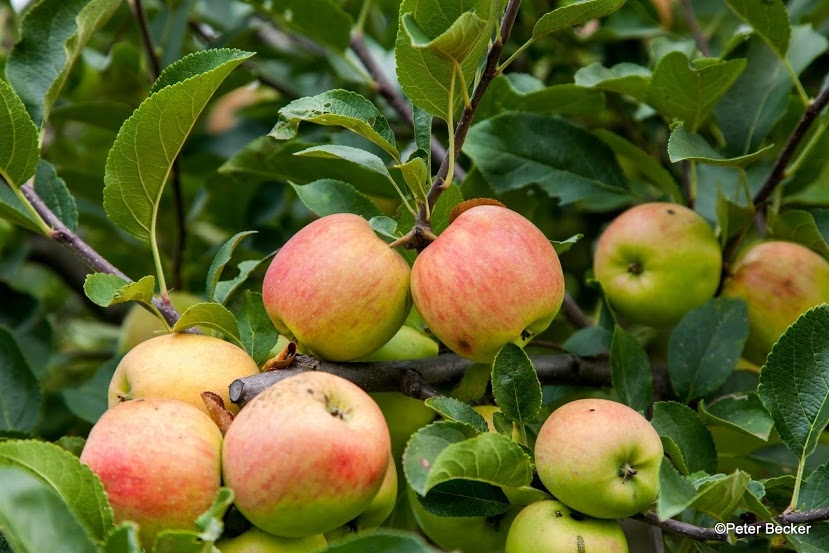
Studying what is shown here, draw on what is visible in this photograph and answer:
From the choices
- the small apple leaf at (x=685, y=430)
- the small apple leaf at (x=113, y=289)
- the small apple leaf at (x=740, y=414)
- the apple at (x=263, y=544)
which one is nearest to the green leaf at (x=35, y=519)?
the apple at (x=263, y=544)

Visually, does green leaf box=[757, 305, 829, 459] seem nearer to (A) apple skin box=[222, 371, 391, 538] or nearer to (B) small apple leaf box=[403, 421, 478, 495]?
(B) small apple leaf box=[403, 421, 478, 495]

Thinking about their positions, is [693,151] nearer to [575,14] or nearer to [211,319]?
[575,14]

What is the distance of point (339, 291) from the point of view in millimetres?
1003

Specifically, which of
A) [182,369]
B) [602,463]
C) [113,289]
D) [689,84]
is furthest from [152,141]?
[689,84]

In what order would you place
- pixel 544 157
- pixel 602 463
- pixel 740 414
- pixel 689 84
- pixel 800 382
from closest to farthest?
1. pixel 602 463
2. pixel 800 382
3. pixel 740 414
4. pixel 689 84
5. pixel 544 157

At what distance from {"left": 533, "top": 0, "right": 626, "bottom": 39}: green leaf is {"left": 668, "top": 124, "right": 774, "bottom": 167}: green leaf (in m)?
0.23

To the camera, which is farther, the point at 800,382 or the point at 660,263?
the point at 660,263

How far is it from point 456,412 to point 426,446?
9 cm

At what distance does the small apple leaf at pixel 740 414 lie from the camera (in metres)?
1.17

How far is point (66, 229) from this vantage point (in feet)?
4.09

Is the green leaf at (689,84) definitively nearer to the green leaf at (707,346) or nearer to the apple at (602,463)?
the green leaf at (707,346)

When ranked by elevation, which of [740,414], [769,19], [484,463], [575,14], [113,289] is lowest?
[740,414]

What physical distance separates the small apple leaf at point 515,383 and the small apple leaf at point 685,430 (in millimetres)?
193

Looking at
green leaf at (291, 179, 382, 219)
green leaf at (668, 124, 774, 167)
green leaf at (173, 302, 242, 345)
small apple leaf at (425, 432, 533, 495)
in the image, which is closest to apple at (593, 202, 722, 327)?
green leaf at (668, 124, 774, 167)
